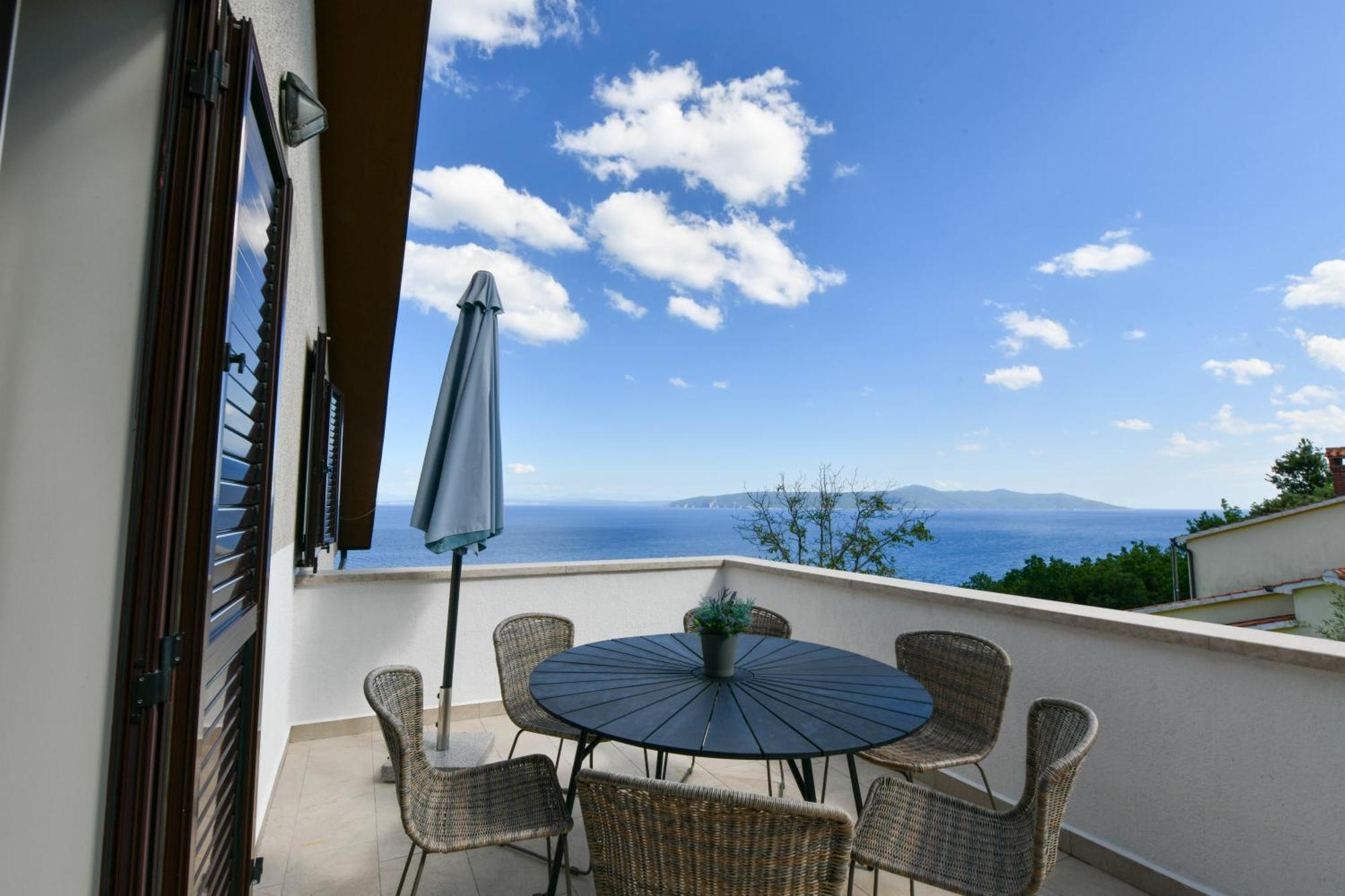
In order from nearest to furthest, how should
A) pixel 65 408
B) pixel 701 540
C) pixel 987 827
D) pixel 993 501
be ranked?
pixel 65 408, pixel 987 827, pixel 701 540, pixel 993 501

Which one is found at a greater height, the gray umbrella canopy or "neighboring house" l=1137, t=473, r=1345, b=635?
the gray umbrella canopy

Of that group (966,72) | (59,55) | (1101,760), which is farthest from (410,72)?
(966,72)

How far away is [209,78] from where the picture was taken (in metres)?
1.12

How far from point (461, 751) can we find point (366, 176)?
3116 millimetres

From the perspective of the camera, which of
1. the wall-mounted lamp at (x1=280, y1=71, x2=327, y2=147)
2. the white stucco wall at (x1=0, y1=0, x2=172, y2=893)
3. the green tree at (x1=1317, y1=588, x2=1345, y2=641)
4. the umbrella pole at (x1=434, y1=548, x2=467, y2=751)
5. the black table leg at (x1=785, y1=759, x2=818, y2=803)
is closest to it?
the white stucco wall at (x1=0, y1=0, x2=172, y2=893)

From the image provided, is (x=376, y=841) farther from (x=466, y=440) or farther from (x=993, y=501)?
(x=993, y=501)

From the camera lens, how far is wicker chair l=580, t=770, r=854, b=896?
1.22 meters

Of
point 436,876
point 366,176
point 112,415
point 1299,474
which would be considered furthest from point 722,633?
point 1299,474

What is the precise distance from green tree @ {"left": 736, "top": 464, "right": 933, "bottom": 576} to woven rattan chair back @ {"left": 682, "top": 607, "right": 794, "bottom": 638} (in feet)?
17.7

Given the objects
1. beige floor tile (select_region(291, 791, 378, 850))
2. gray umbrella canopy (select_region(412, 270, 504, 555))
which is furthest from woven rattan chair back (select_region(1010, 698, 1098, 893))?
gray umbrella canopy (select_region(412, 270, 504, 555))

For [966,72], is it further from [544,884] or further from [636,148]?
[544,884]

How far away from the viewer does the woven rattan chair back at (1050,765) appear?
161 cm

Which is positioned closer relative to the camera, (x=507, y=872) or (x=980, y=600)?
(x=507, y=872)

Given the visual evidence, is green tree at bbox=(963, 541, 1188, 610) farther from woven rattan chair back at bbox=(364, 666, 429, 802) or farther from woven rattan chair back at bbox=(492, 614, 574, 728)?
woven rattan chair back at bbox=(364, 666, 429, 802)
